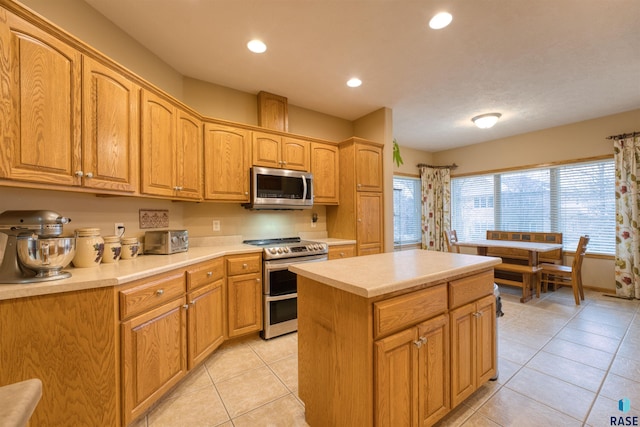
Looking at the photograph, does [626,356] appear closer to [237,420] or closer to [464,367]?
[464,367]

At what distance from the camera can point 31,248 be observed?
49.5 inches

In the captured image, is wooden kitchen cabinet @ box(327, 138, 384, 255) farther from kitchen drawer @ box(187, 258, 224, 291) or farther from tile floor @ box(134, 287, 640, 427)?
kitchen drawer @ box(187, 258, 224, 291)

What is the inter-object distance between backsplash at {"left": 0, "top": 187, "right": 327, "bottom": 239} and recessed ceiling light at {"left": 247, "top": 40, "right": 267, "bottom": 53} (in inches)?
63.1

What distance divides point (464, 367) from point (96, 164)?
2554mm

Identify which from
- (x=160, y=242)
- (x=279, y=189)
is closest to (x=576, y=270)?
(x=279, y=189)

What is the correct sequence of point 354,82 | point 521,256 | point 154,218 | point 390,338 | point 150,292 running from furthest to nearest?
point 521,256
point 354,82
point 154,218
point 150,292
point 390,338

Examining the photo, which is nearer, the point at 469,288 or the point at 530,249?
the point at 469,288

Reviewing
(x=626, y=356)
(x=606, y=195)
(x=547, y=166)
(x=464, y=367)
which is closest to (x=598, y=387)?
(x=626, y=356)

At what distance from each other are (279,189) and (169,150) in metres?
1.17

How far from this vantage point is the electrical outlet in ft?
6.57

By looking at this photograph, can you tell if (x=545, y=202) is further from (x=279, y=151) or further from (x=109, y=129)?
(x=109, y=129)

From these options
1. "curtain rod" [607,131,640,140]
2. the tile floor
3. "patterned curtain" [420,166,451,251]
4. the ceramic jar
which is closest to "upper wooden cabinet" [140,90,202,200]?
the ceramic jar

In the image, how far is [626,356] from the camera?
2182 mm

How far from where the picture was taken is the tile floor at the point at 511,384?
1571mm
